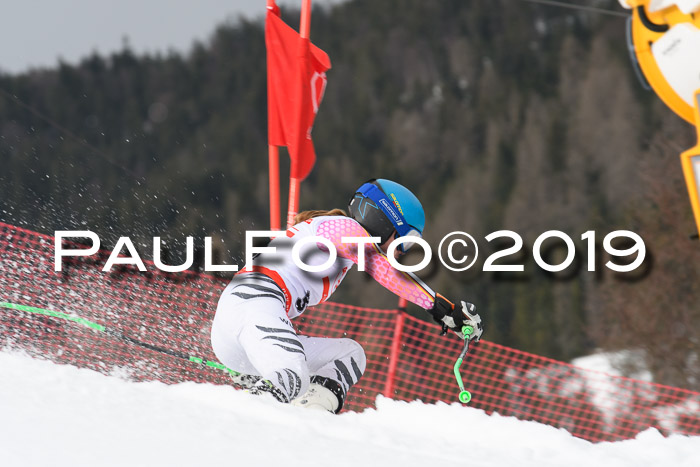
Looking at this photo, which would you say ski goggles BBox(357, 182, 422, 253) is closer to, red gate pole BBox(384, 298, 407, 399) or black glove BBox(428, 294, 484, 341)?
black glove BBox(428, 294, 484, 341)

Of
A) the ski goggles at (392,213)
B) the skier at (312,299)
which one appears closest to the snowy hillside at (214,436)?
the skier at (312,299)

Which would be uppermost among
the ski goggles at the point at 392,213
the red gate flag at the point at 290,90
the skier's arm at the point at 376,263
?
the red gate flag at the point at 290,90

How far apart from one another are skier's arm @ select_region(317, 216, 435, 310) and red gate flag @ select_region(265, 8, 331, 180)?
79.4 inches

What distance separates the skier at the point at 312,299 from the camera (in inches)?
133

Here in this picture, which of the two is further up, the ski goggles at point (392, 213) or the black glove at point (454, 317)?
the ski goggles at point (392, 213)

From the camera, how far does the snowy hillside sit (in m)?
2.48

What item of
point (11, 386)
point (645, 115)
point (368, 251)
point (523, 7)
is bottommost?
point (11, 386)

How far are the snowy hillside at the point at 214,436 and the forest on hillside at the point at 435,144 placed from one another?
1657 cm

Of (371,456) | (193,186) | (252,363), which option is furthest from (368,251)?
(193,186)

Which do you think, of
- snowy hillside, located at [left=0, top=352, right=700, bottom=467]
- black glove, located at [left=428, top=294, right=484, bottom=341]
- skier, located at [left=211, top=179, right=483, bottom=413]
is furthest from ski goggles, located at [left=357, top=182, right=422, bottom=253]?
snowy hillside, located at [left=0, top=352, right=700, bottom=467]

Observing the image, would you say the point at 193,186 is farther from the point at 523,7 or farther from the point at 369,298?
the point at 523,7

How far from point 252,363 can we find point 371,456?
0.91 metres

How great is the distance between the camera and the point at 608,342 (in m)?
20.2

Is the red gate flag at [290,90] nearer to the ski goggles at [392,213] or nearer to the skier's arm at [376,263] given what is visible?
the ski goggles at [392,213]
